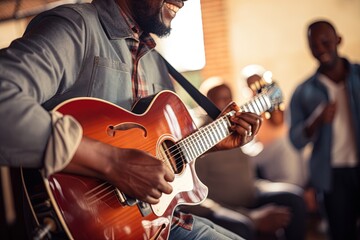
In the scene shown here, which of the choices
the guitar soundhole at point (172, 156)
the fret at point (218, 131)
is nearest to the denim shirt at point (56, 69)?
the guitar soundhole at point (172, 156)

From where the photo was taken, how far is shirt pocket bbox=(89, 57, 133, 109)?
4.04ft

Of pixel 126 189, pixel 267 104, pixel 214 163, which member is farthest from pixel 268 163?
pixel 126 189

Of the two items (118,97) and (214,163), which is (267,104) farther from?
(214,163)

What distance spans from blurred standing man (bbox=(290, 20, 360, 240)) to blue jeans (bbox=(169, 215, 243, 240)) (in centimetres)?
167

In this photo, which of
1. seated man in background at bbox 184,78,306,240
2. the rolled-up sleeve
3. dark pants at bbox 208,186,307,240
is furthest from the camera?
dark pants at bbox 208,186,307,240

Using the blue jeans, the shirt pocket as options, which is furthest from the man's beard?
the blue jeans

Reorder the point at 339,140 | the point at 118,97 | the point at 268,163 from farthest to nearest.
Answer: the point at 268,163 → the point at 339,140 → the point at 118,97

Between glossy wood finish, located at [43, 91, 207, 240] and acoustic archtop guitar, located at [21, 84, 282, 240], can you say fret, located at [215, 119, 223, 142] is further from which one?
glossy wood finish, located at [43, 91, 207, 240]

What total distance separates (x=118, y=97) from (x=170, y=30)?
353mm

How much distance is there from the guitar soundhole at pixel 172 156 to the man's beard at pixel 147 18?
407 mm

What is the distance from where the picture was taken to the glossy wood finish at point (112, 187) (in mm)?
1019

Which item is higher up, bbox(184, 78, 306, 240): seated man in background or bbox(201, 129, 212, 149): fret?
bbox(201, 129, 212, 149): fret

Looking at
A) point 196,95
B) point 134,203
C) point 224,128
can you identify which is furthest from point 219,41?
point 134,203

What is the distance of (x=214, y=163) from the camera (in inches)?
129
